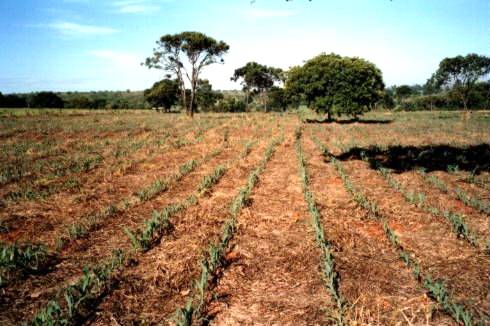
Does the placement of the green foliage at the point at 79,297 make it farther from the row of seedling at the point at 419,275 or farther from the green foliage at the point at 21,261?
the row of seedling at the point at 419,275

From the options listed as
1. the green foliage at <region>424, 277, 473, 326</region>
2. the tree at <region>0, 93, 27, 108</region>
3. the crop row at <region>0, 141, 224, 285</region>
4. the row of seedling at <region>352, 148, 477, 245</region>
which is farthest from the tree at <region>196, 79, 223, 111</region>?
the green foliage at <region>424, 277, 473, 326</region>

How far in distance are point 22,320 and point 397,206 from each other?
8236 millimetres

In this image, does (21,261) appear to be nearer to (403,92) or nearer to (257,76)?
(257,76)

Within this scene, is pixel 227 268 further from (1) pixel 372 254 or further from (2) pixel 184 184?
(2) pixel 184 184

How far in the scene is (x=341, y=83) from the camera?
104 ft

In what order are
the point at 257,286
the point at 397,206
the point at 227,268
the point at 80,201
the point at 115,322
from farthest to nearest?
the point at 80,201, the point at 397,206, the point at 227,268, the point at 257,286, the point at 115,322

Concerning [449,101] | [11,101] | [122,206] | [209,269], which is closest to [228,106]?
[11,101]

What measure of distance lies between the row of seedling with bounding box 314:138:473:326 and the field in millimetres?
31

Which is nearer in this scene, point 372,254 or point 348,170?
point 372,254

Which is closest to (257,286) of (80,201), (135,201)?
(135,201)

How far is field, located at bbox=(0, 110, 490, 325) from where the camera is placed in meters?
4.40

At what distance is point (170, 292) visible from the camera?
4883 mm

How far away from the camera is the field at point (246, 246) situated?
440 cm

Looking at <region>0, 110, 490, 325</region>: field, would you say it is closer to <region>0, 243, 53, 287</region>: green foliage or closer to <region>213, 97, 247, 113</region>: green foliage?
<region>0, 243, 53, 287</region>: green foliage
